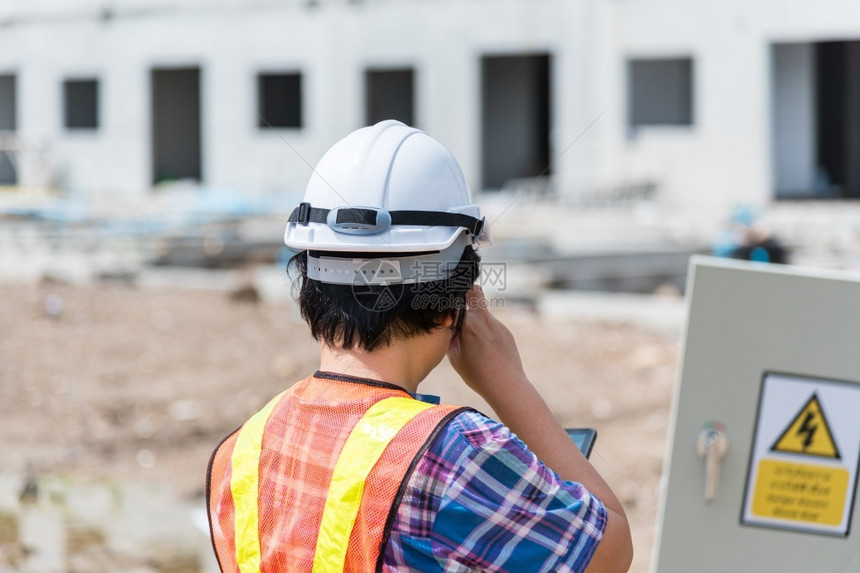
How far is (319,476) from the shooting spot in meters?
1.42

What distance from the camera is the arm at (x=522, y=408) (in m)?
1.43

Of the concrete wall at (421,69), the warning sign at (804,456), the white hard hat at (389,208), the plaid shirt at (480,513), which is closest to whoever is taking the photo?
the plaid shirt at (480,513)

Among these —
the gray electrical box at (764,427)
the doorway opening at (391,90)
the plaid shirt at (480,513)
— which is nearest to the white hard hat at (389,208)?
the plaid shirt at (480,513)

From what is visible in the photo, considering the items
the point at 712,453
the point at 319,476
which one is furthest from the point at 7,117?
the point at 319,476

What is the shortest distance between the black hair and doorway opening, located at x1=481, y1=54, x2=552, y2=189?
2252cm

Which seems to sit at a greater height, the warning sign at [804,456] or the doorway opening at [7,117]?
the doorway opening at [7,117]

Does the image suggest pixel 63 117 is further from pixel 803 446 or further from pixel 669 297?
pixel 803 446

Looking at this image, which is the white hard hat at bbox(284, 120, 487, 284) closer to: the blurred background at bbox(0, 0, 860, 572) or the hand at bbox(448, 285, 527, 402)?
the hand at bbox(448, 285, 527, 402)

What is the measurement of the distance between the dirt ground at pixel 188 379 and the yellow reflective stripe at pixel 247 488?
4.01 meters

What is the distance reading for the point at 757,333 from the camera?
2.57 m

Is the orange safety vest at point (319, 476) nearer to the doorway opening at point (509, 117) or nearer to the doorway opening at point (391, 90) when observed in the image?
the doorway opening at point (391, 90)

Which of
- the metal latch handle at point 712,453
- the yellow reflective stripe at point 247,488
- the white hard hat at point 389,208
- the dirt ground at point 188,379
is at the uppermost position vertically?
the white hard hat at point 389,208

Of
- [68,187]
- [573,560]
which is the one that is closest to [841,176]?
[68,187]

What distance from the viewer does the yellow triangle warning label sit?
251cm
